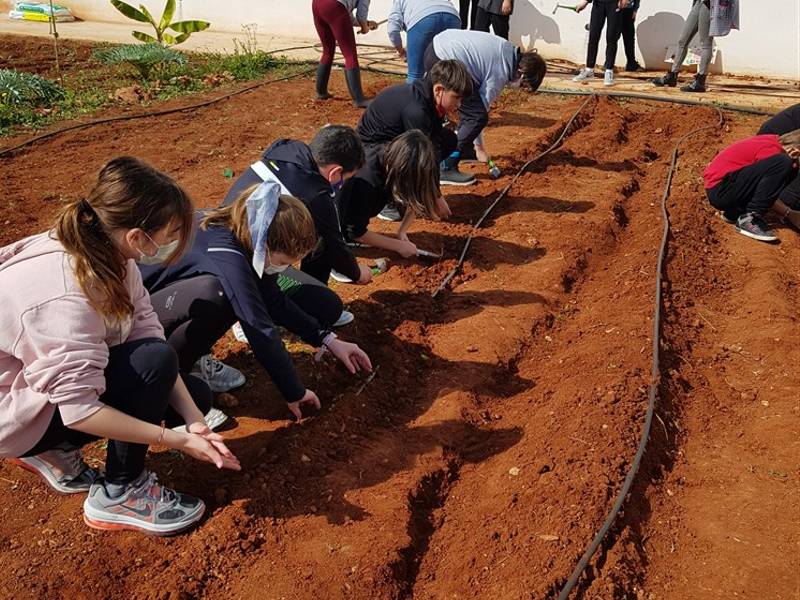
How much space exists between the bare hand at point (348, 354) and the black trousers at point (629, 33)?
7599 millimetres

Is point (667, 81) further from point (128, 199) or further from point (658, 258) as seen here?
point (128, 199)

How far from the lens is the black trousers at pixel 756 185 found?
5.40 m

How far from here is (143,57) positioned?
8.72m

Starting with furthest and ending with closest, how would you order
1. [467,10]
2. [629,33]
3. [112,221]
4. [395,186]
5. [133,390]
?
[467,10], [629,33], [395,186], [133,390], [112,221]

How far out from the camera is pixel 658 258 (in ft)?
16.3

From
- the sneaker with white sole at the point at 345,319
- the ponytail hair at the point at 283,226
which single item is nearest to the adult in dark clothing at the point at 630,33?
the sneaker with white sole at the point at 345,319

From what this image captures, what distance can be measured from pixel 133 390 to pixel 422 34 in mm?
5072

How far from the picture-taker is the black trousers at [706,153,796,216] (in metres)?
5.40

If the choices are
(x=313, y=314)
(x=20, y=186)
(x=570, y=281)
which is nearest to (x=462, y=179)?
(x=570, y=281)

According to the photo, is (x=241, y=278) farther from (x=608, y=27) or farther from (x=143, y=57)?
(x=608, y=27)

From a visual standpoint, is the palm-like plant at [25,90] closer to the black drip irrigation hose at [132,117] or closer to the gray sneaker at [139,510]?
the black drip irrigation hose at [132,117]

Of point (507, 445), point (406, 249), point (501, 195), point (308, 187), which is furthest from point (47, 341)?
point (501, 195)

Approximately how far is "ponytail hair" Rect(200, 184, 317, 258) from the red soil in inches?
34.9

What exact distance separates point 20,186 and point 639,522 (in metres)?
5.15
